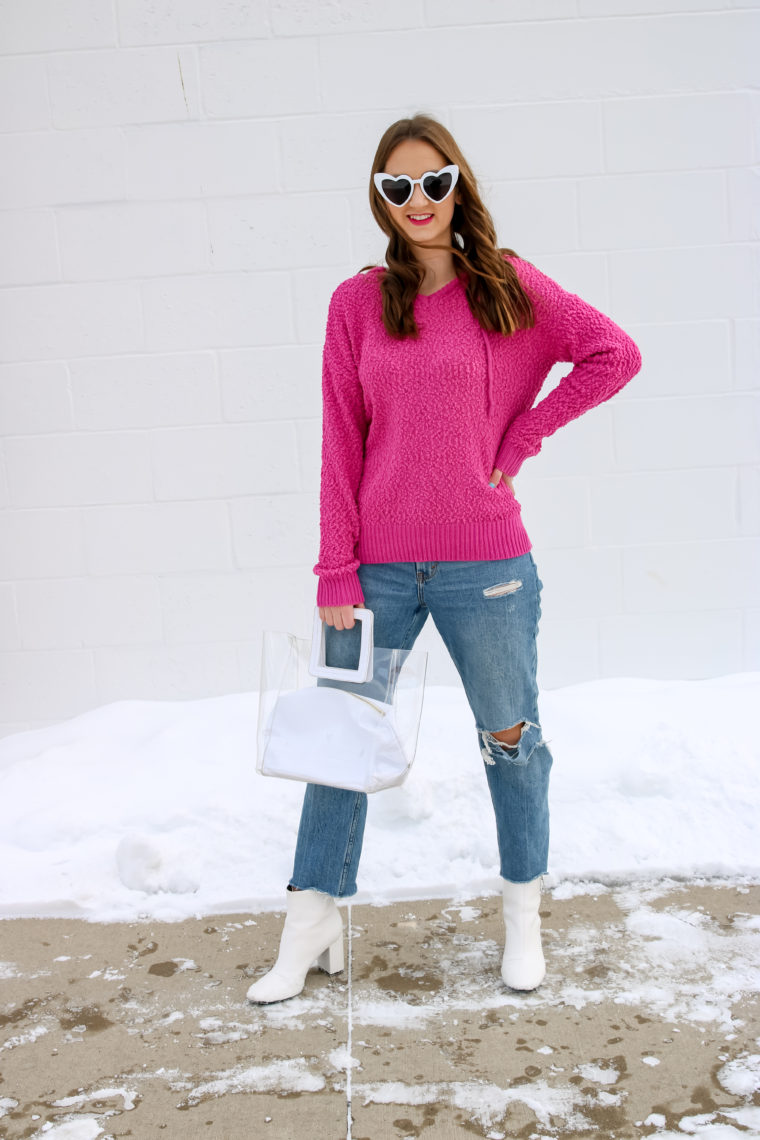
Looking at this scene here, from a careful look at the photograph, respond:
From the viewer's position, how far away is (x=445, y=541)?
6.14 ft

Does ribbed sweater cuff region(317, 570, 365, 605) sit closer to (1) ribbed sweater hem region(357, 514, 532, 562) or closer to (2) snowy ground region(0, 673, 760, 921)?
(1) ribbed sweater hem region(357, 514, 532, 562)

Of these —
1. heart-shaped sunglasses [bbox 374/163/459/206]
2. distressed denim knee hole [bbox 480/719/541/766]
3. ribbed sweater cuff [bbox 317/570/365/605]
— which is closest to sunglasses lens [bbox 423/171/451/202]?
heart-shaped sunglasses [bbox 374/163/459/206]

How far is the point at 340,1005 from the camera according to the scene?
193 centimetres

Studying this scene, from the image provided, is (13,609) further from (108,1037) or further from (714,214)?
(714,214)

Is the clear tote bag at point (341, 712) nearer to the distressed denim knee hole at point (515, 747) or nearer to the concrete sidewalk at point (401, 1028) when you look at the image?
the distressed denim knee hole at point (515, 747)

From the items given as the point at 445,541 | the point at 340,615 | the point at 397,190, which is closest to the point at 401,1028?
the point at 340,615

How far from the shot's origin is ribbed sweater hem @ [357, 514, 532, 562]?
187cm

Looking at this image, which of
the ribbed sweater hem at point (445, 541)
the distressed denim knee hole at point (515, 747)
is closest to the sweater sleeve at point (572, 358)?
the ribbed sweater hem at point (445, 541)

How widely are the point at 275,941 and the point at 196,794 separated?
2.00 feet

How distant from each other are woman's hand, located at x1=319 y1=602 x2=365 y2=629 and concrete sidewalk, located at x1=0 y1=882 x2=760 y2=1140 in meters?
0.72

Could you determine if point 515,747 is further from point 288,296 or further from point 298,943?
point 288,296

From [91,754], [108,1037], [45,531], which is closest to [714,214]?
[45,531]

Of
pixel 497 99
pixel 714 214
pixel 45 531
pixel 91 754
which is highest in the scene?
pixel 497 99

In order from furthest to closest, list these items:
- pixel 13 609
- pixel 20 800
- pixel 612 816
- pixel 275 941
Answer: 1. pixel 13 609
2. pixel 20 800
3. pixel 612 816
4. pixel 275 941
